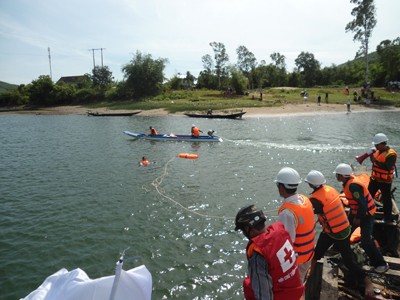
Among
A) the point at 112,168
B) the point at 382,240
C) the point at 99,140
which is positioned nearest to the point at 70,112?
the point at 99,140

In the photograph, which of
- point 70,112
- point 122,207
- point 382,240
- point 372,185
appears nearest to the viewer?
point 382,240

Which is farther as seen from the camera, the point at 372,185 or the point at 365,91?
the point at 365,91

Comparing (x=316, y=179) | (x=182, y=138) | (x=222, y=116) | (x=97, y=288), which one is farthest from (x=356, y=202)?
(x=222, y=116)

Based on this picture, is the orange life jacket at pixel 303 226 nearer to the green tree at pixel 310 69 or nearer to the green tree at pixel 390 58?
the green tree at pixel 390 58

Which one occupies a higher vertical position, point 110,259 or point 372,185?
point 372,185

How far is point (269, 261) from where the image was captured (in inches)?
126

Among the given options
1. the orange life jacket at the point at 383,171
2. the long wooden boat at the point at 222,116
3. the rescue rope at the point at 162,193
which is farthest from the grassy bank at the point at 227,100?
the orange life jacket at the point at 383,171

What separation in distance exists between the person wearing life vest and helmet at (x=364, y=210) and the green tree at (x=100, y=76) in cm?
8703

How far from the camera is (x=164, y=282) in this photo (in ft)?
26.1

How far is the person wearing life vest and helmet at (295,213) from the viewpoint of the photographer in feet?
15.0

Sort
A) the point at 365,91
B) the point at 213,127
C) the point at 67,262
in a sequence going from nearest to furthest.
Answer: the point at 67,262
the point at 213,127
the point at 365,91

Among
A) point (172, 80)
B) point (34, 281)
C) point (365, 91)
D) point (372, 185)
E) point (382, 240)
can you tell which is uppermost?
point (172, 80)

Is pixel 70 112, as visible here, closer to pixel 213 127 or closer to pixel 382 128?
pixel 213 127

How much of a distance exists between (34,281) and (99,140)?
78.5 ft
